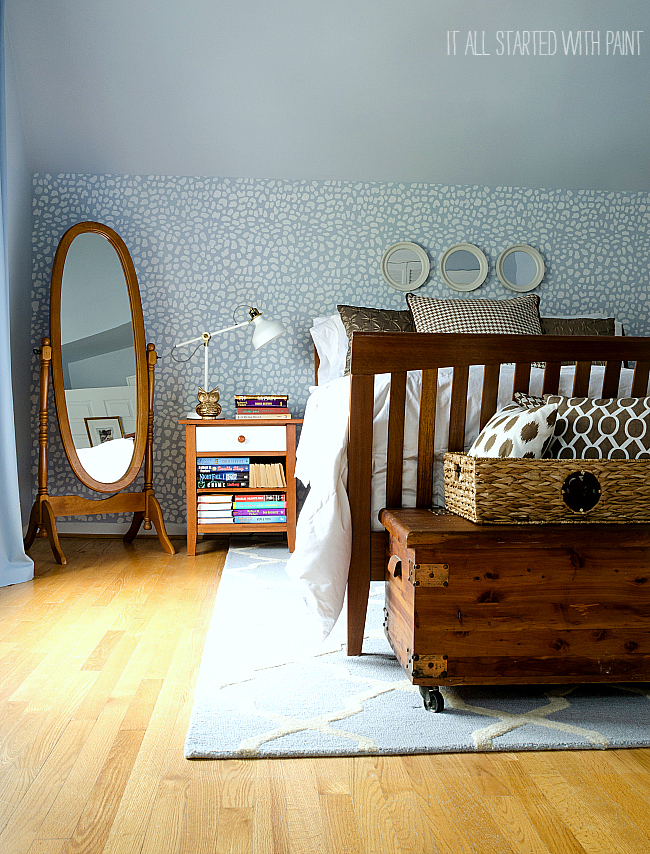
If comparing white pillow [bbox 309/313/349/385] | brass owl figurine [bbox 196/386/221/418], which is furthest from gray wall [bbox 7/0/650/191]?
brass owl figurine [bbox 196/386/221/418]

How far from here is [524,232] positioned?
148 inches

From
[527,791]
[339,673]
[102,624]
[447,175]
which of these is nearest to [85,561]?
[102,624]

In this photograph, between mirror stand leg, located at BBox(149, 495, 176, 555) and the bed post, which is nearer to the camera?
the bed post

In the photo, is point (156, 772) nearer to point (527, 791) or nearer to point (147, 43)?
point (527, 791)

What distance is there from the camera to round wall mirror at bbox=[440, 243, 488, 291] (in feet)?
12.2

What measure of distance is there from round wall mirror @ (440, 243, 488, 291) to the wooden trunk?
2.44 m

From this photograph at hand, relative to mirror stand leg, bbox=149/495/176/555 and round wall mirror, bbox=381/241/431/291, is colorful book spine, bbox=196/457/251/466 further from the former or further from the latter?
round wall mirror, bbox=381/241/431/291

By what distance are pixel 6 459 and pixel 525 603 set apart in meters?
2.05

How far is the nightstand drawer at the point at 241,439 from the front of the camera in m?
3.16

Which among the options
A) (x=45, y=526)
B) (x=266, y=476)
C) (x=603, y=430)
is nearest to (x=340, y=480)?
(x=603, y=430)

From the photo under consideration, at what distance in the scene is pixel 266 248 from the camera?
367 centimetres

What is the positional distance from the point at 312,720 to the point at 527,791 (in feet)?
1.51

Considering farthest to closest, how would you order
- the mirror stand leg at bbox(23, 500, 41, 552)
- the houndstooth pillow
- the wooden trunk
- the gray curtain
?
the mirror stand leg at bbox(23, 500, 41, 552)
the gray curtain
the houndstooth pillow
the wooden trunk

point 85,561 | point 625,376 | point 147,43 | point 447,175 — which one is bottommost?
point 85,561
